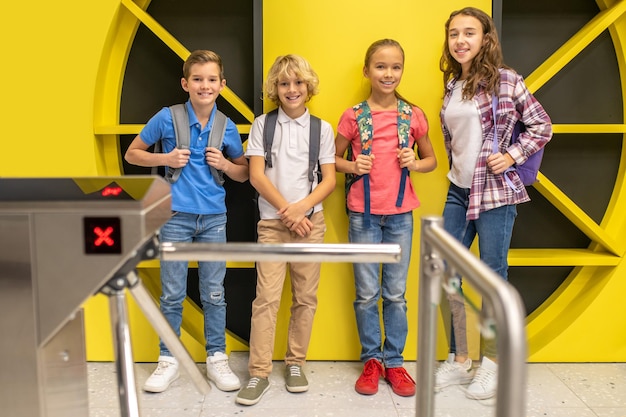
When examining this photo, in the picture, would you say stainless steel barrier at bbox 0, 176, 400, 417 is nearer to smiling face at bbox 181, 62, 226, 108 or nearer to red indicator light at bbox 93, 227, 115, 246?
red indicator light at bbox 93, 227, 115, 246

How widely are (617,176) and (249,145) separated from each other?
1663mm

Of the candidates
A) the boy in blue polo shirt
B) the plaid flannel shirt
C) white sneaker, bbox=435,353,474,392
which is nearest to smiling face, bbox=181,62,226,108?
the boy in blue polo shirt

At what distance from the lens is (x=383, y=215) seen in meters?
2.30

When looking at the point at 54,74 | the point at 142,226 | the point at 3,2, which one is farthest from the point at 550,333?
the point at 3,2

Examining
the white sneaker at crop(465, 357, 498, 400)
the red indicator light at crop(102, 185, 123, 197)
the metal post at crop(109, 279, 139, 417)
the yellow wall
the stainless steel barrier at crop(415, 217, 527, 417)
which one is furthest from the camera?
the yellow wall

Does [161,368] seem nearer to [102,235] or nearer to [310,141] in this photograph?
[310,141]

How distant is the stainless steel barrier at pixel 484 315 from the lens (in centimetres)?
69

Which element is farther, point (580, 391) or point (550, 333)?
point (550, 333)

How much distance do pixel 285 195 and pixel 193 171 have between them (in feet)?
1.16

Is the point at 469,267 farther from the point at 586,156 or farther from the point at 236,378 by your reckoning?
the point at 586,156

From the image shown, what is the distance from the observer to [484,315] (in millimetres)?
845

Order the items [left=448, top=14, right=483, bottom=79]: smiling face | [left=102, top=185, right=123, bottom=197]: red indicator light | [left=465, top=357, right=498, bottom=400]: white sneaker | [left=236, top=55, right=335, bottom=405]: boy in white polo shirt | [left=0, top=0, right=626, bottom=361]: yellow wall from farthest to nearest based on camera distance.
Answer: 1. [left=0, top=0, right=626, bottom=361]: yellow wall
2. [left=236, top=55, right=335, bottom=405]: boy in white polo shirt
3. [left=448, top=14, right=483, bottom=79]: smiling face
4. [left=102, top=185, right=123, bottom=197]: red indicator light
5. [left=465, top=357, right=498, bottom=400]: white sneaker

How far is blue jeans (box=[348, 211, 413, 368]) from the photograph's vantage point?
90.7 inches

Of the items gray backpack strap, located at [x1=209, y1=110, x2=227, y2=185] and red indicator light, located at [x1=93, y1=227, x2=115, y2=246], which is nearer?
red indicator light, located at [x1=93, y1=227, x2=115, y2=246]
